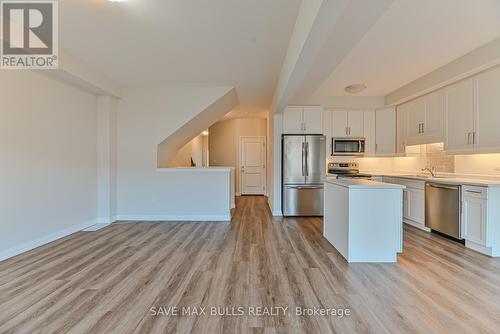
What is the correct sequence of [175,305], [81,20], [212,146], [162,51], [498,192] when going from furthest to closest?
[212,146] → [162,51] → [498,192] → [81,20] → [175,305]

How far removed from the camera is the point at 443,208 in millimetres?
3723

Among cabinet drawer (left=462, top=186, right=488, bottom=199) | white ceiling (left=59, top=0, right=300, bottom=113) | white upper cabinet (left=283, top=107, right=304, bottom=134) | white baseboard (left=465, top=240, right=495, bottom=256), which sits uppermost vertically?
white ceiling (left=59, top=0, right=300, bottom=113)

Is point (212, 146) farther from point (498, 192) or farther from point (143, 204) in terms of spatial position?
point (498, 192)

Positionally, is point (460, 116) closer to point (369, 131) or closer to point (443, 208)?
point (443, 208)

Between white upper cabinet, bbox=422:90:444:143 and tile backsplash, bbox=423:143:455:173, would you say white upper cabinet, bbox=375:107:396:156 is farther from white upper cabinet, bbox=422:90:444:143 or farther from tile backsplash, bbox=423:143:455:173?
white upper cabinet, bbox=422:90:444:143

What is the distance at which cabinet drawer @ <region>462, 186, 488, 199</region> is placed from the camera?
10.2ft

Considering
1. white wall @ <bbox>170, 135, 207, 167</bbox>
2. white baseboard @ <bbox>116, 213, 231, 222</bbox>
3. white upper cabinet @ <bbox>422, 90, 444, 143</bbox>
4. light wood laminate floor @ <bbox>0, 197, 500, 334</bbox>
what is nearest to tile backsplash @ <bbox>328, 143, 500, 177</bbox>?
white upper cabinet @ <bbox>422, 90, 444, 143</bbox>

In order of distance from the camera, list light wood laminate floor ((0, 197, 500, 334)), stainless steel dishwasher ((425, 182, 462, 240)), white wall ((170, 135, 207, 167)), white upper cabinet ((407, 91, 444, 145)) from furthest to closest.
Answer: white wall ((170, 135, 207, 167))
white upper cabinet ((407, 91, 444, 145))
stainless steel dishwasher ((425, 182, 462, 240))
light wood laminate floor ((0, 197, 500, 334))

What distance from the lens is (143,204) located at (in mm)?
5043

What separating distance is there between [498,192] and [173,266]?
13.0ft

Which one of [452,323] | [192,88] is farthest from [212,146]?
[452,323]

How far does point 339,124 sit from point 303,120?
2.81 ft

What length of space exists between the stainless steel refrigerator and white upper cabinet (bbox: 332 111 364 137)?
23.4 inches

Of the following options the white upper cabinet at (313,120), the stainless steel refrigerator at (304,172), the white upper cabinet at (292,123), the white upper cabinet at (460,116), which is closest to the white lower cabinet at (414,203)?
the white upper cabinet at (460,116)
